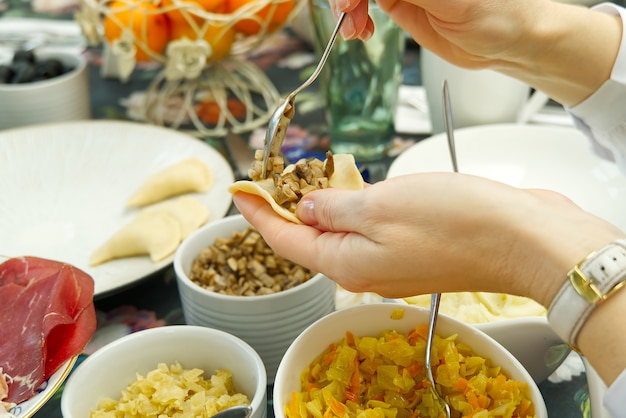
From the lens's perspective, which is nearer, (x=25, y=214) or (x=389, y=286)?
(x=389, y=286)

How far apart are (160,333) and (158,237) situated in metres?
0.23

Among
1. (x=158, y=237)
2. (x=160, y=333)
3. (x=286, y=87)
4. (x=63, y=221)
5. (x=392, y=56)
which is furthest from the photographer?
(x=286, y=87)

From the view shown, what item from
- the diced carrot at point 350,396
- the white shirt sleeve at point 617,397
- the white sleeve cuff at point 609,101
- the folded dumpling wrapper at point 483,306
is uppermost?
the white sleeve cuff at point 609,101

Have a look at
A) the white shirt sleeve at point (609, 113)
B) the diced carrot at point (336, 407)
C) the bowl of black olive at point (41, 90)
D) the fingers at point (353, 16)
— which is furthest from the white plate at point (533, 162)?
the bowl of black olive at point (41, 90)

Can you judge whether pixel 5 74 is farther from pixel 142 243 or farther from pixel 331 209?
pixel 331 209

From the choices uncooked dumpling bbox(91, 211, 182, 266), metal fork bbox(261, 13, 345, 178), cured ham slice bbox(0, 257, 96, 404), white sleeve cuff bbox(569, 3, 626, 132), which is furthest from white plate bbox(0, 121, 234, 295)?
white sleeve cuff bbox(569, 3, 626, 132)

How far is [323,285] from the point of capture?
2.61 feet

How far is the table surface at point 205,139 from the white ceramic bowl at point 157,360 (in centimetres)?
10

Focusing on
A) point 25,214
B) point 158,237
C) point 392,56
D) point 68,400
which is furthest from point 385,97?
point 68,400

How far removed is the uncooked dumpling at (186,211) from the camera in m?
0.98

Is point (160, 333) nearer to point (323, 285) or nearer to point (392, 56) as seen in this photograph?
point (323, 285)

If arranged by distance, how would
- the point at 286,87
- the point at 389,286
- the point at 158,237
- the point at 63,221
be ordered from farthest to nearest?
the point at 286,87 < the point at 63,221 < the point at 158,237 < the point at 389,286

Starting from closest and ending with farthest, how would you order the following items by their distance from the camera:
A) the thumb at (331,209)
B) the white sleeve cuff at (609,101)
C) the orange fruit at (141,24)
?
1. the thumb at (331,209)
2. the white sleeve cuff at (609,101)
3. the orange fruit at (141,24)

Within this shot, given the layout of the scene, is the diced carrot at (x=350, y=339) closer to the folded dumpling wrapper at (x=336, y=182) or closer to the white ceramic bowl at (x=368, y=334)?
the white ceramic bowl at (x=368, y=334)
